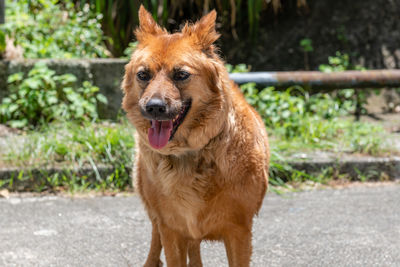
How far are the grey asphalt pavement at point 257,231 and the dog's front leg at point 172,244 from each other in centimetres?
52

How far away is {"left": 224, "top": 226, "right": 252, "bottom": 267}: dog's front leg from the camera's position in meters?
2.82

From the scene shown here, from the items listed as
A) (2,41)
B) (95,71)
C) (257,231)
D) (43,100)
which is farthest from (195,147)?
(2,41)

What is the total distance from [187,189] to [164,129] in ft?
1.17

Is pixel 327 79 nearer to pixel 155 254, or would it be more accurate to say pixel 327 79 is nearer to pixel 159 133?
pixel 155 254

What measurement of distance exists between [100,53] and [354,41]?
403cm

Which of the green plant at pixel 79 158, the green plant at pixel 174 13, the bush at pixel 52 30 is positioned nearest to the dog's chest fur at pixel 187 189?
the green plant at pixel 79 158

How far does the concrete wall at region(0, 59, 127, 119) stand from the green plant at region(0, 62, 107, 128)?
0.39 feet

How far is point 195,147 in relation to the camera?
9.22ft

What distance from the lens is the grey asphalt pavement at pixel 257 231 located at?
11.5 ft

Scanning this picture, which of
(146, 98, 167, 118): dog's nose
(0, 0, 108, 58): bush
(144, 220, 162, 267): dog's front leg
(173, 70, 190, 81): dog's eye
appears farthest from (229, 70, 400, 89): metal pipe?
(146, 98, 167, 118): dog's nose

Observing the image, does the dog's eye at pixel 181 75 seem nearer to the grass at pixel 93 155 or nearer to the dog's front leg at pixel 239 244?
the dog's front leg at pixel 239 244

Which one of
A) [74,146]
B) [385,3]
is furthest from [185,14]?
[74,146]

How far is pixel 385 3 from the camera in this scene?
821cm

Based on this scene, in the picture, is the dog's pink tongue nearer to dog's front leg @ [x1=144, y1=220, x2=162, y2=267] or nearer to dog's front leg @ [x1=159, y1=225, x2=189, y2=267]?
dog's front leg @ [x1=159, y1=225, x2=189, y2=267]
